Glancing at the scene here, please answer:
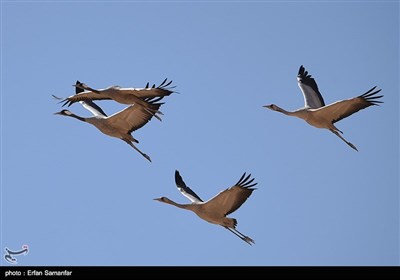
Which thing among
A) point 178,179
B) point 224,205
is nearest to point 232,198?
point 224,205

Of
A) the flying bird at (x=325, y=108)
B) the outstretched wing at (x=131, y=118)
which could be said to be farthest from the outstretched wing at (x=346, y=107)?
the outstretched wing at (x=131, y=118)

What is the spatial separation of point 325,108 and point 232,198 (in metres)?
4.10

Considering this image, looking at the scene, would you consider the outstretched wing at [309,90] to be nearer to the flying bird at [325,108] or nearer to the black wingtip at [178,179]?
the flying bird at [325,108]

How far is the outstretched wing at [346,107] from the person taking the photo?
20750 mm

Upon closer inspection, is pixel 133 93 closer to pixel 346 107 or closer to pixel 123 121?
pixel 123 121

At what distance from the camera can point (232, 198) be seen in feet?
61.2

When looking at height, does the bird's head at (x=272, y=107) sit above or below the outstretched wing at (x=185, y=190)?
above

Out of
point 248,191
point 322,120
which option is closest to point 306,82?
point 322,120

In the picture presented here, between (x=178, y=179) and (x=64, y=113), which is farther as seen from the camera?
(x=178, y=179)

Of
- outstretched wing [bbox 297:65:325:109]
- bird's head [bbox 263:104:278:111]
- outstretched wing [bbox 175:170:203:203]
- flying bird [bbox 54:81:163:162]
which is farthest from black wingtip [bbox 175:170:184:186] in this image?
outstretched wing [bbox 297:65:325:109]

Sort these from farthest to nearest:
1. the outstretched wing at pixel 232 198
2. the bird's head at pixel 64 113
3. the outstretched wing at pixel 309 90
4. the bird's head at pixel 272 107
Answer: the outstretched wing at pixel 309 90, the bird's head at pixel 272 107, the bird's head at pixel 64 113, the outstretched wing at pixel 232 198

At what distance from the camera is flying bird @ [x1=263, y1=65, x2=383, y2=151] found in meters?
21.0
